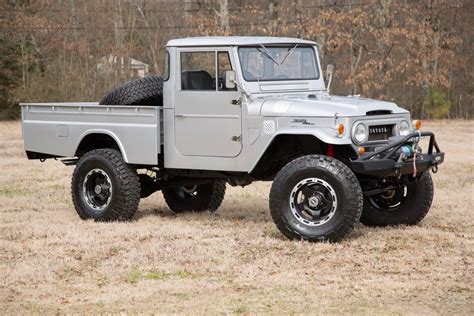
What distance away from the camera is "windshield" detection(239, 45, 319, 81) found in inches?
423

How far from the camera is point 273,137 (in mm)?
10148

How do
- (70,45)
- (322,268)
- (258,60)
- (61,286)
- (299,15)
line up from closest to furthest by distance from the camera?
(61,286) → (322,268) → (258,60) → (299,15) → (70,45)

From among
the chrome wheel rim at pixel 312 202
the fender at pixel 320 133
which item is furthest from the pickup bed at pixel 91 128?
the chrome wheel rim at pixel 312 202

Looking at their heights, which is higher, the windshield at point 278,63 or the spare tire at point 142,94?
the windshield at point 278,63

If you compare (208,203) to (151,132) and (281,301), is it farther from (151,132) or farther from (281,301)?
(281,301)

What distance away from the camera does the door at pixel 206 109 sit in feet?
34.5

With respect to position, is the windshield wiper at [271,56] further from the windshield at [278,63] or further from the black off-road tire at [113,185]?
the black off-road tire at [113,185]

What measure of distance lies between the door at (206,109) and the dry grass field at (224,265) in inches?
37.4

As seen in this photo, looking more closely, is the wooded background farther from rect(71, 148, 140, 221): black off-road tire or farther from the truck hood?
the truck hood

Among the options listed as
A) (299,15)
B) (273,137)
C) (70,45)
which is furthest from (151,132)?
(70,45)

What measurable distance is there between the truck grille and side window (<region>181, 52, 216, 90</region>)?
72.7 inches

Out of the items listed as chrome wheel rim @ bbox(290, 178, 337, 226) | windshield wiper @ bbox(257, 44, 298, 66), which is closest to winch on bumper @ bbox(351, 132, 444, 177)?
chrome wheel rim @ bbox(290, 178, 337, 226)

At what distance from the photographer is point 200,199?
12.5 metres

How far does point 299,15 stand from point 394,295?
1298 inches
